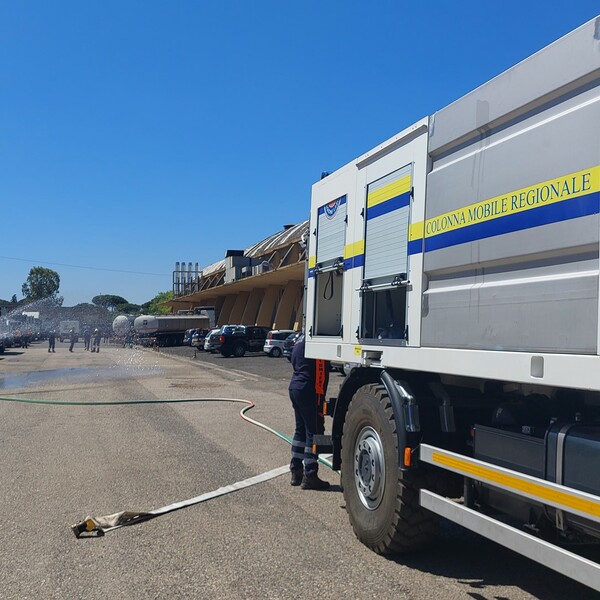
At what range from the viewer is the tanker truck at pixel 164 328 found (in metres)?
66.2

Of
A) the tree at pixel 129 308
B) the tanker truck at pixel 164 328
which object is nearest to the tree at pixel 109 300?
the tree at pixel 129 308

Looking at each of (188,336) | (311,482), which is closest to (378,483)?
(311,482)

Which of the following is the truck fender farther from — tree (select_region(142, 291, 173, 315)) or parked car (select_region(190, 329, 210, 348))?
tree (select_region(142, 291, 173, 315))

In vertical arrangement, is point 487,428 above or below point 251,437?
above

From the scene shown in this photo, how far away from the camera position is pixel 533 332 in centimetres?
374

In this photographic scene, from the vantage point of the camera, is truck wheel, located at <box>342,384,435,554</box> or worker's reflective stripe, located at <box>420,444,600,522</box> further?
truck wheel, located at <box>342,384,435,554</box>

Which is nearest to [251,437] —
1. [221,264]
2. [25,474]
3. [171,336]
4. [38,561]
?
[25,474]

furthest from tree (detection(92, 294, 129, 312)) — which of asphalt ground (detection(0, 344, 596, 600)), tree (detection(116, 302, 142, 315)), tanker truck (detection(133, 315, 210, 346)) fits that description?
asphalt ground (detection(0, 344, 596, 600))

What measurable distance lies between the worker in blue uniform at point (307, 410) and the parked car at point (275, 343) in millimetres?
32036

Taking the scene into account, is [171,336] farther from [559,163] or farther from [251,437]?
[559,163]

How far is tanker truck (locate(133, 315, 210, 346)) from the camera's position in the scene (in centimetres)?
6619

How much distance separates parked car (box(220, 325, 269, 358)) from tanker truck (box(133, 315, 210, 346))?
74.4 ft

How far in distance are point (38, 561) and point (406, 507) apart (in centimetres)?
272

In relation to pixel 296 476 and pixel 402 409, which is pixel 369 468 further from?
pixel 296 476
